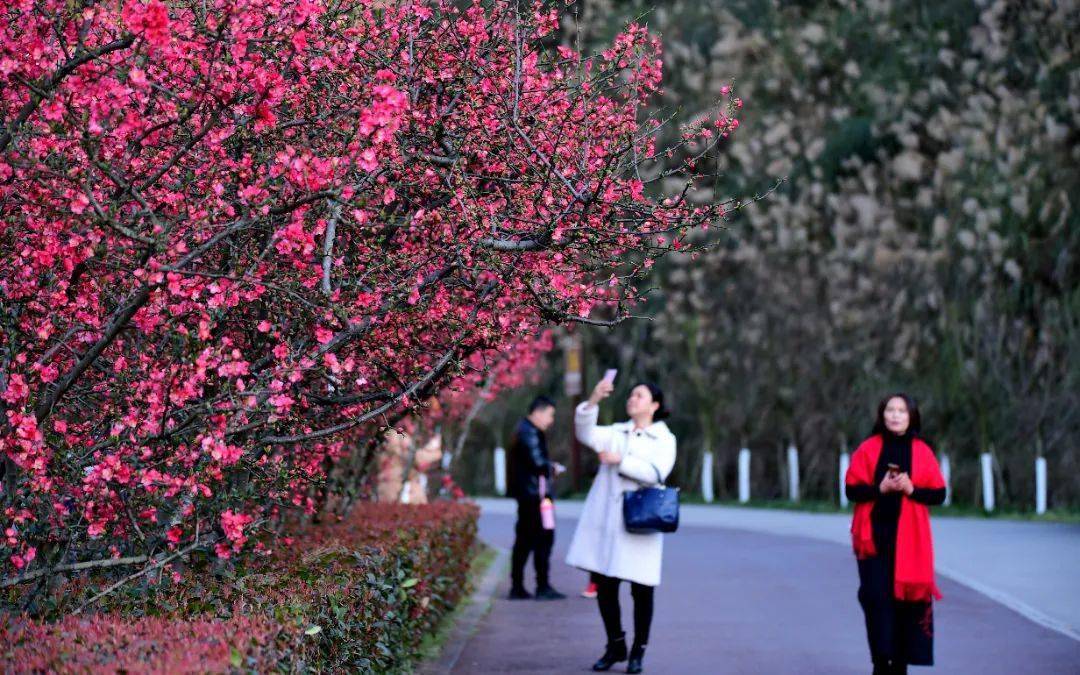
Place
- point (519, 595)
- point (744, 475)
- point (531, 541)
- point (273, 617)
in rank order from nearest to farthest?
point (273, 617) < point (531, 541) < point (519, 595) < point (744, 475)

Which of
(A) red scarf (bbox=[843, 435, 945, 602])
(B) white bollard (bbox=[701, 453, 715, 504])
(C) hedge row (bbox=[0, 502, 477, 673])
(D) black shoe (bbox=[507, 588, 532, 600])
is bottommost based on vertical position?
(D) black shoe (bbox=[507, 588, 532, 600])

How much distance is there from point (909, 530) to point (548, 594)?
6967 millimetres

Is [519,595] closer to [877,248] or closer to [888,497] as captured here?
[888,497]

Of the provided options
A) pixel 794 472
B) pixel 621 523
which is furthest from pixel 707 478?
pixel 621 523

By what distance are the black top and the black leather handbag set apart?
4.77 feet

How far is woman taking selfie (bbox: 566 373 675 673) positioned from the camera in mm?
11383

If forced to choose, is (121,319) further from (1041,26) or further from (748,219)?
(748,219)

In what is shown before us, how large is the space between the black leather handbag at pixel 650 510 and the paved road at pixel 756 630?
0.89m

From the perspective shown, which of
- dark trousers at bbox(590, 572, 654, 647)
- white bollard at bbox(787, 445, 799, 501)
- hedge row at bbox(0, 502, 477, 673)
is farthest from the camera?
white bollard at bbox(787, 445, 799, 501)

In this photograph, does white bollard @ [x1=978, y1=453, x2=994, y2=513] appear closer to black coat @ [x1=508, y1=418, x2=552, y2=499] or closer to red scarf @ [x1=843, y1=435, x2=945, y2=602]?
black coat @ [x1=508, y1=418, x2=552, y2=499]

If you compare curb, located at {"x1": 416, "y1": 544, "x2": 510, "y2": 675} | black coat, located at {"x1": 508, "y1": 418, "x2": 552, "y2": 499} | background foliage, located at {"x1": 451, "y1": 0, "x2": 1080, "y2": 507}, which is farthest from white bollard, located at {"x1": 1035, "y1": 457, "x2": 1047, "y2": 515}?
black coat, located at {"x1": 508, "y1": 418, "x2": 552, "y2": 499}

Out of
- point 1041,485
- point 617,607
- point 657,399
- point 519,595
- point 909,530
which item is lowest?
point 519,595

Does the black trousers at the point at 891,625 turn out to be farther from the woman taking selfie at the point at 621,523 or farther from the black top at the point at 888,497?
the woman taking selfie at the point at 621,523

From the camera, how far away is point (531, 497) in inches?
656
